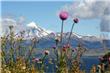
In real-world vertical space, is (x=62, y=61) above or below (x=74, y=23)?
below

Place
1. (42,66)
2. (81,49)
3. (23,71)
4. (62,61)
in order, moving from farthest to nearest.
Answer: (81,49), (42,66), (23,71), (62,61)

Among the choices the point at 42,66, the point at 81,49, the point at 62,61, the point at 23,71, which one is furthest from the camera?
the point at 81,49

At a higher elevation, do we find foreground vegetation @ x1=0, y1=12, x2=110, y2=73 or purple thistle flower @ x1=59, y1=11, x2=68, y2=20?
purple thistle flower @ x1=59, y1=11, x2=68, y2=20

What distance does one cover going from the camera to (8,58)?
6.94 metres

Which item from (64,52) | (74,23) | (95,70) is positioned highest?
(74,23)

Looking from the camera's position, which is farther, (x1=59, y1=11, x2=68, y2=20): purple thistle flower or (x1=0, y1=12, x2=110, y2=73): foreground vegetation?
(x1=0, y1=12, x2=110, y2=73): foreground vegetation

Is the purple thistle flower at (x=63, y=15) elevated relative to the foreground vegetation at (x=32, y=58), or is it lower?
elevated

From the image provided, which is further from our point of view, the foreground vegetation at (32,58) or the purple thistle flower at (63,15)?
the foreground vegetation at (32,58)

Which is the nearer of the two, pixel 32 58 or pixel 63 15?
pixel 63 15

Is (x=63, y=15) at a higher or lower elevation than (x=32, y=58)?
higher

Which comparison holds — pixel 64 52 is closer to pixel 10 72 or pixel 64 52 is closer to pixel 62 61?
pixel 62 61

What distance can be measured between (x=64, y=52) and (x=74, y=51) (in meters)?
1.30

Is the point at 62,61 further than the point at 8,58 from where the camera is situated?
No

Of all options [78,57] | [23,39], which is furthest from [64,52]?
[23,39]
